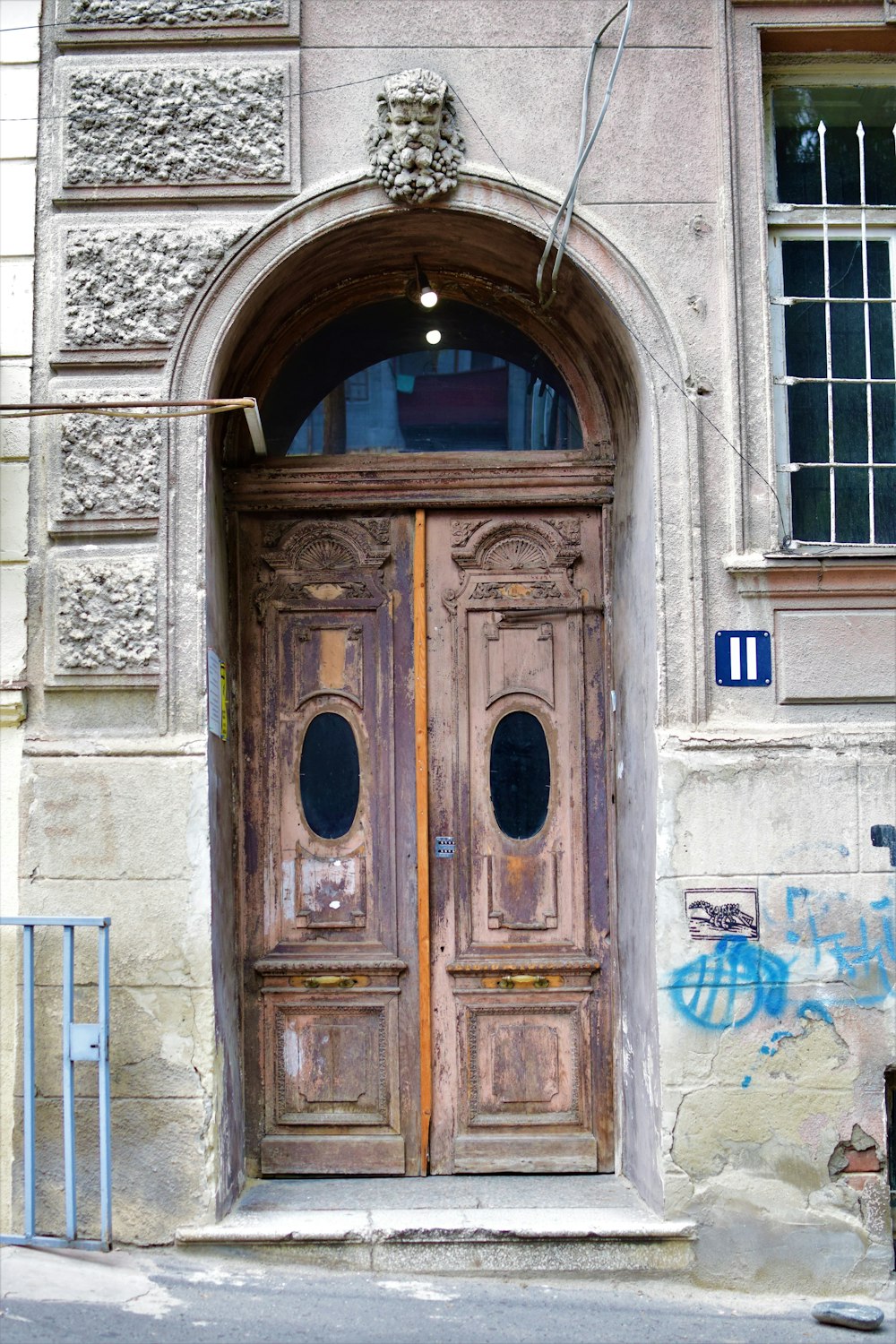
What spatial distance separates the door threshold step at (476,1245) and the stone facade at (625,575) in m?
0.11

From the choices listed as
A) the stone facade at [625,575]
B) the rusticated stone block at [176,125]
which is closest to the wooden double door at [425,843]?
the stone facade at [625,575]

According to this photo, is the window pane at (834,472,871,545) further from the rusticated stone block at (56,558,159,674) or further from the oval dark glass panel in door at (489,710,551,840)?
the rusticated stone block at (56,558,159,674)

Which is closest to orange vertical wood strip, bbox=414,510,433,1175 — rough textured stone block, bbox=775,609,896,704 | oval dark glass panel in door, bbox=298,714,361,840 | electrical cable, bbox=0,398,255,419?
oval dark glass panel in door, bbox=298,714,361,840

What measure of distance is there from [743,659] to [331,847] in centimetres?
197

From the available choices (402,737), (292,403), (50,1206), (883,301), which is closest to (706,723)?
(402,737)

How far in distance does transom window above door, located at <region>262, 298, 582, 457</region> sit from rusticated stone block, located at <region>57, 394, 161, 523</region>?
82cm

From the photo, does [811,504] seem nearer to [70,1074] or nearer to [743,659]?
[743,659]

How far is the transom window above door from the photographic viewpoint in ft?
19.4

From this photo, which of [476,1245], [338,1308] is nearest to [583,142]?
[476,1245]

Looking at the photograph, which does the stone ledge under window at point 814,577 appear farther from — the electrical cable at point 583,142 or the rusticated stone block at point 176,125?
the rusticated stone block at point 176,125

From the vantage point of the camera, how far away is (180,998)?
502 centimetres

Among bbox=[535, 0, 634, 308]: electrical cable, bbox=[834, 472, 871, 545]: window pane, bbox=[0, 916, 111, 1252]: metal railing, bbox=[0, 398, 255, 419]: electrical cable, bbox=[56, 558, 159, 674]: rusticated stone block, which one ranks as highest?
bbox=[535, 0, 634, 308]: electrical cable

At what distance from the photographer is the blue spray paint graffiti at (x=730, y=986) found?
5.02m

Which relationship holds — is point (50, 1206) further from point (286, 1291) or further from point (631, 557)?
point (631, 557)
